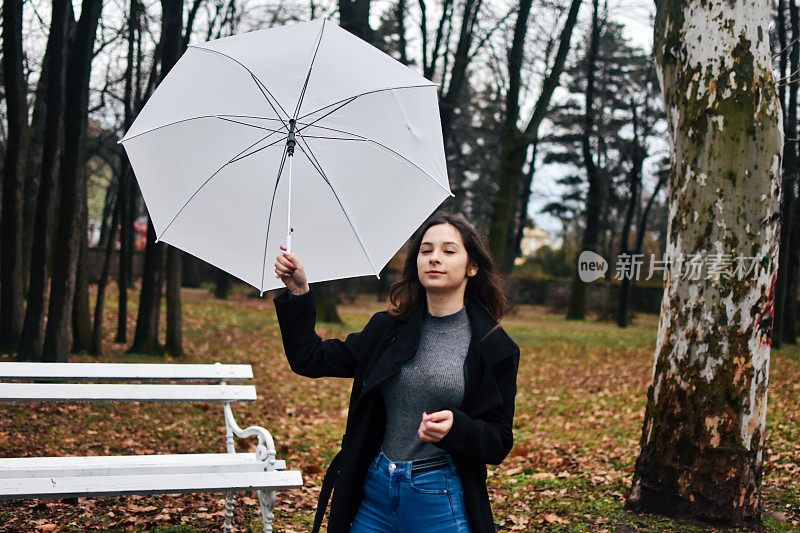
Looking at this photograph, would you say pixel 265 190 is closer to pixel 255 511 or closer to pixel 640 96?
pixel 255 511

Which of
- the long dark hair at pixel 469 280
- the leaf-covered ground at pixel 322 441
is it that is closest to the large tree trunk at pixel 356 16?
the leaf-covered ground at pixel 322 441

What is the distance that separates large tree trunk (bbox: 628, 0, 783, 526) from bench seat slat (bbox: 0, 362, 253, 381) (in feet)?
9.93

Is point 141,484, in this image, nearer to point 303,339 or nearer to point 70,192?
point 303,339

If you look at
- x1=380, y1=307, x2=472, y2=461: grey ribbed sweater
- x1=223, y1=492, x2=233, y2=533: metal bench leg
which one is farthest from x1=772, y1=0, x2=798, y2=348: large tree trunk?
x1=380, y1=307, x2=472, y2=461: grey ribbed sweater

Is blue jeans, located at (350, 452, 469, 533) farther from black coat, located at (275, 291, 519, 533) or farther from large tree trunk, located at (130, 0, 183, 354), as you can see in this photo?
large tree trunk, located at (130, 0, 183, 354)

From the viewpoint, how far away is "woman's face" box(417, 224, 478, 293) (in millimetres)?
2770

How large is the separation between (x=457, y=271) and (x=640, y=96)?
2985 cm

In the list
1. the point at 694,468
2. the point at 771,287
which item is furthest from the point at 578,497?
the point at 771,287

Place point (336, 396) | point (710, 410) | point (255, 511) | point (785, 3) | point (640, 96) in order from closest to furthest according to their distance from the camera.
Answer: point (710, 410)
point (255, 511)
point (336, 396)
point (785, 3)
point (640, 96)

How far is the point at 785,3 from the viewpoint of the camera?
1855cm

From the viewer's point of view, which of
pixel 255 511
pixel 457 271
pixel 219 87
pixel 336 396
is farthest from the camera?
pixel 336 396

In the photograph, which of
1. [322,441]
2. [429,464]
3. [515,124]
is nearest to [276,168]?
[429,464]

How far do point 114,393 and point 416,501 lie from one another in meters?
3.15

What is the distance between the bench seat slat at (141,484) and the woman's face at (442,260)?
1.78m
